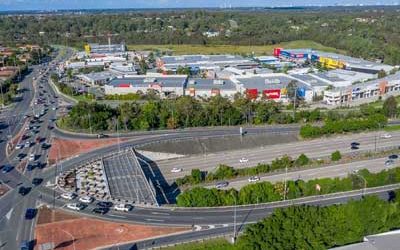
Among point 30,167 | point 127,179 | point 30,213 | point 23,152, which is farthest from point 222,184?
point 23,152

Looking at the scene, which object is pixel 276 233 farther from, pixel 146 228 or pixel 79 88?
pixel 79 88

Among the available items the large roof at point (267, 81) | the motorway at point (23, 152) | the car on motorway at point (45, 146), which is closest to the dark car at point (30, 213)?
the motorway at point (23, 152)

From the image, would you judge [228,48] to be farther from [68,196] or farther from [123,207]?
[123,207]

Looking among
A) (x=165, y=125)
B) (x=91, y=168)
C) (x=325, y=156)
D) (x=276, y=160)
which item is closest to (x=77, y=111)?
(x=165, y=125)

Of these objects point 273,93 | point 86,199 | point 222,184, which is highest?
point 273,93

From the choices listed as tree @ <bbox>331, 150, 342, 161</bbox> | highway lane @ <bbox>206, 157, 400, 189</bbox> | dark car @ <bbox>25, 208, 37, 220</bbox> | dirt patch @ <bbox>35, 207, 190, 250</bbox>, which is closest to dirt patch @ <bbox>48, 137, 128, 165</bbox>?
dark car @ <bbox>25, 208, 37, 220</bbox>
